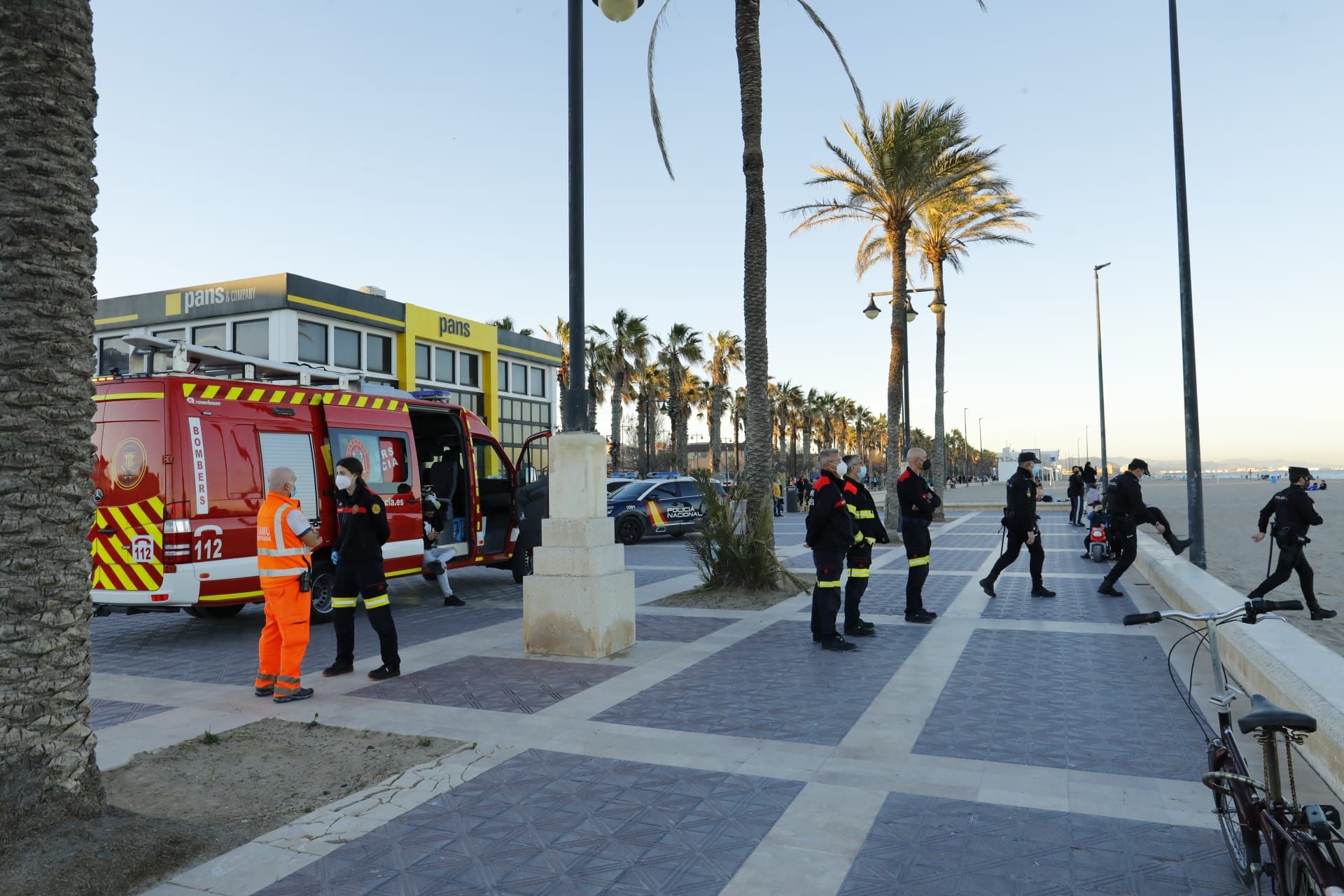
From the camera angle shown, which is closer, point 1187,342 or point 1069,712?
point 1069,712

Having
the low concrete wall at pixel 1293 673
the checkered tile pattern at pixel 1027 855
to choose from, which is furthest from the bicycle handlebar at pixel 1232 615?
the low concrete wall at pixel 1293 673

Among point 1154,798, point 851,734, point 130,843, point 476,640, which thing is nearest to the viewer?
point 130,843

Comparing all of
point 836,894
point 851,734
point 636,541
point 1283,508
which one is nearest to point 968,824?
point 836,894

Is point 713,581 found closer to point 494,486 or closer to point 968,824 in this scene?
point 494,486

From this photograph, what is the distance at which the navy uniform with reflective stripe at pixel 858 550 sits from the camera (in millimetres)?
8578

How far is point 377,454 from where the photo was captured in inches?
431

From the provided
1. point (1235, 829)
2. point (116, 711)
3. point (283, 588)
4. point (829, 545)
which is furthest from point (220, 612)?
point (1235, 829)

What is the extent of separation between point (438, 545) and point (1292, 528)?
9.94 m

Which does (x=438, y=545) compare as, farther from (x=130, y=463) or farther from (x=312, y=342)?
(x=312, y=342)

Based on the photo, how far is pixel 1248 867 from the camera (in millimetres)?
3154

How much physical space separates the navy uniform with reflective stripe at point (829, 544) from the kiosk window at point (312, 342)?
2466 centimetres

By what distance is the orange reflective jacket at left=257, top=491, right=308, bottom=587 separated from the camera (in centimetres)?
651

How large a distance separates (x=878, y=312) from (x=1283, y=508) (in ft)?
48.9

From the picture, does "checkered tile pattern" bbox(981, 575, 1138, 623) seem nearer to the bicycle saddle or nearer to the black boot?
the black boot
